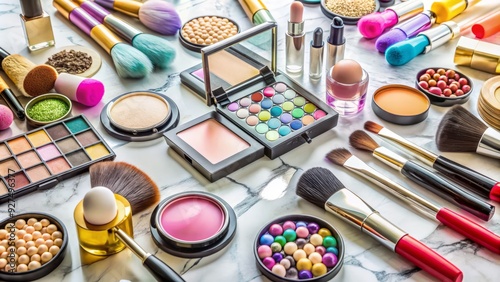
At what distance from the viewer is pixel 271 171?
54.4 inches

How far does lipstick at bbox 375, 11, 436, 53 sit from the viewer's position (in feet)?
5.58

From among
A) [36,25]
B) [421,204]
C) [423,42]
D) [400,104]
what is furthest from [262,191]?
[36,25]

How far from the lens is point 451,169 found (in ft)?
4.41

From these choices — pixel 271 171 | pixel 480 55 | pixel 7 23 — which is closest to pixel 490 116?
pixel 480 55

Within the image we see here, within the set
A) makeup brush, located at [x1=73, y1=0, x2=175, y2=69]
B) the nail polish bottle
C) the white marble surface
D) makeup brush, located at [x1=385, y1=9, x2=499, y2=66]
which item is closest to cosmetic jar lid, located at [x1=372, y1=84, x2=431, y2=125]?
the white marble surface

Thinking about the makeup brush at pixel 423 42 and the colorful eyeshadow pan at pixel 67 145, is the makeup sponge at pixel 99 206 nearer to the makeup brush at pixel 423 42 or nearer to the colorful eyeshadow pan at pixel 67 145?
the colorful eyeshadow pan at pixel 67 145

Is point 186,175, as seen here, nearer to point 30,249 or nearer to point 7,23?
point 30,249

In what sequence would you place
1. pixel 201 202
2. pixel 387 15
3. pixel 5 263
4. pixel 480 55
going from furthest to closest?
pixel 387 15 → pixel 480 55 → pixel 201 202 → pixel 5 263

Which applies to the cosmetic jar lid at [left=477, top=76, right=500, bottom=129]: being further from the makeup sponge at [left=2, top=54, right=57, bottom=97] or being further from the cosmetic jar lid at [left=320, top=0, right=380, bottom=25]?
the makeup sponge at [left=2, top=54, right=57, bottom=97]

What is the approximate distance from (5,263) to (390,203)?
27.0 inches

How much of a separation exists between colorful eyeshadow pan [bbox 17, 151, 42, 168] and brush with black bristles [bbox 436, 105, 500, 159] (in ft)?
2.66

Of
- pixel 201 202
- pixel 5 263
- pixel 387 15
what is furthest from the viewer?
pixel 387 15

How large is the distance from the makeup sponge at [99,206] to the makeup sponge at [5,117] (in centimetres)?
44

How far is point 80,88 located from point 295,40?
0.50 metres
